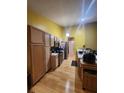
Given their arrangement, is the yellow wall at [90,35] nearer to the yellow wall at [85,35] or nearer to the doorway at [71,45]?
the yellow wall at [85,35]

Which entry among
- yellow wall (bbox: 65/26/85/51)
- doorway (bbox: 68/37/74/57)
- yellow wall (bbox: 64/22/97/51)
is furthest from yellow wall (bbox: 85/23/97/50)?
doorway (bbox: 68/37/74/57)

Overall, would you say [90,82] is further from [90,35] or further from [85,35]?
[85,35]

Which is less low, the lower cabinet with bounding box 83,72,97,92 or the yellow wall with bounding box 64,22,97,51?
the yellow wall with bounding box 64,22,97,51

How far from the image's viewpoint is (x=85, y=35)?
8633 mm

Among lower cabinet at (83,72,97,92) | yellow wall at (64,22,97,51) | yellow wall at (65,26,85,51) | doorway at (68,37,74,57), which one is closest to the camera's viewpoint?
lower cabinet at (83,72,97,92)

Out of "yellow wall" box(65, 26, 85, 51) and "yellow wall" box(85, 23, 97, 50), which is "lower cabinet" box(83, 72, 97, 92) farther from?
"yellow wall" box(65, 26, 85, 51)

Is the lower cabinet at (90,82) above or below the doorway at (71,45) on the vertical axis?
below

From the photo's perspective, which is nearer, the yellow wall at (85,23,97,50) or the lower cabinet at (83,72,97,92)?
the lower cabinet at (83,72,97,92)

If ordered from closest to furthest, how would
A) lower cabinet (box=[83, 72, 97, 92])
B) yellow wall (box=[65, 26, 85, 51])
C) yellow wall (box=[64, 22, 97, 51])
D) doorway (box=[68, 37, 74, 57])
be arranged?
lower cabinet (box=[83, 72, 97, 92])
yellow wall (box=[64, 22, 97, 51])
yellow wall (box=[65, 26, 85, 51])
doorway (box=[68, 37, 74, 57])

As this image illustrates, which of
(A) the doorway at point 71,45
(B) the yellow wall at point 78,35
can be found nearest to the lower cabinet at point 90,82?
(B) the yellow wall at point 78,35

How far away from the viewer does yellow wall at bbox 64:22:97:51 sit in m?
8.15

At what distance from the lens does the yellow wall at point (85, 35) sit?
8.15 metres
